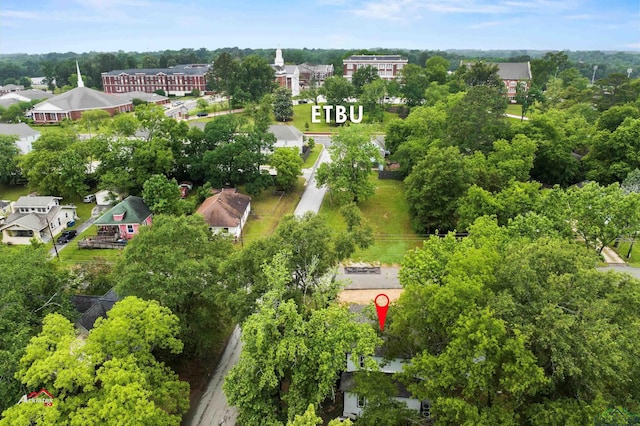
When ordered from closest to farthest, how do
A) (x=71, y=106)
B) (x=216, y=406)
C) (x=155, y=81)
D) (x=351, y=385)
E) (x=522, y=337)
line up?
(x=522, y=337)
(x=351, y=385)
(x=216, y=406)
(x=71, y=106)
(x=155, y=81)

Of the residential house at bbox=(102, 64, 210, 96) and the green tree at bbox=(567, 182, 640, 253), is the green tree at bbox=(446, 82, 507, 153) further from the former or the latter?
the residential house at bbox=(102, 64, 210, 96)

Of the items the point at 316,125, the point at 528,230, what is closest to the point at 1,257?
the point at 528,230

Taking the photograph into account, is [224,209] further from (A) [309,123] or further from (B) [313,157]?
(A) [309,123]

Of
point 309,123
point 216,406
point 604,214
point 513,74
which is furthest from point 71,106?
point 513,74

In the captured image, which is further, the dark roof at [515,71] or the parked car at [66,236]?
the dark roof at [515,71]

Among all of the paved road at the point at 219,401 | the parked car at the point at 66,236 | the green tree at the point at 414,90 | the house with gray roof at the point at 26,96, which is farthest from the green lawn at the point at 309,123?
the house with gray roof at the point at 26,96

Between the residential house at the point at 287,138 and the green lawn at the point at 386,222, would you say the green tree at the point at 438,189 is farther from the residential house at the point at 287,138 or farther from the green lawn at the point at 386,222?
the residential house at the point at 287,138
